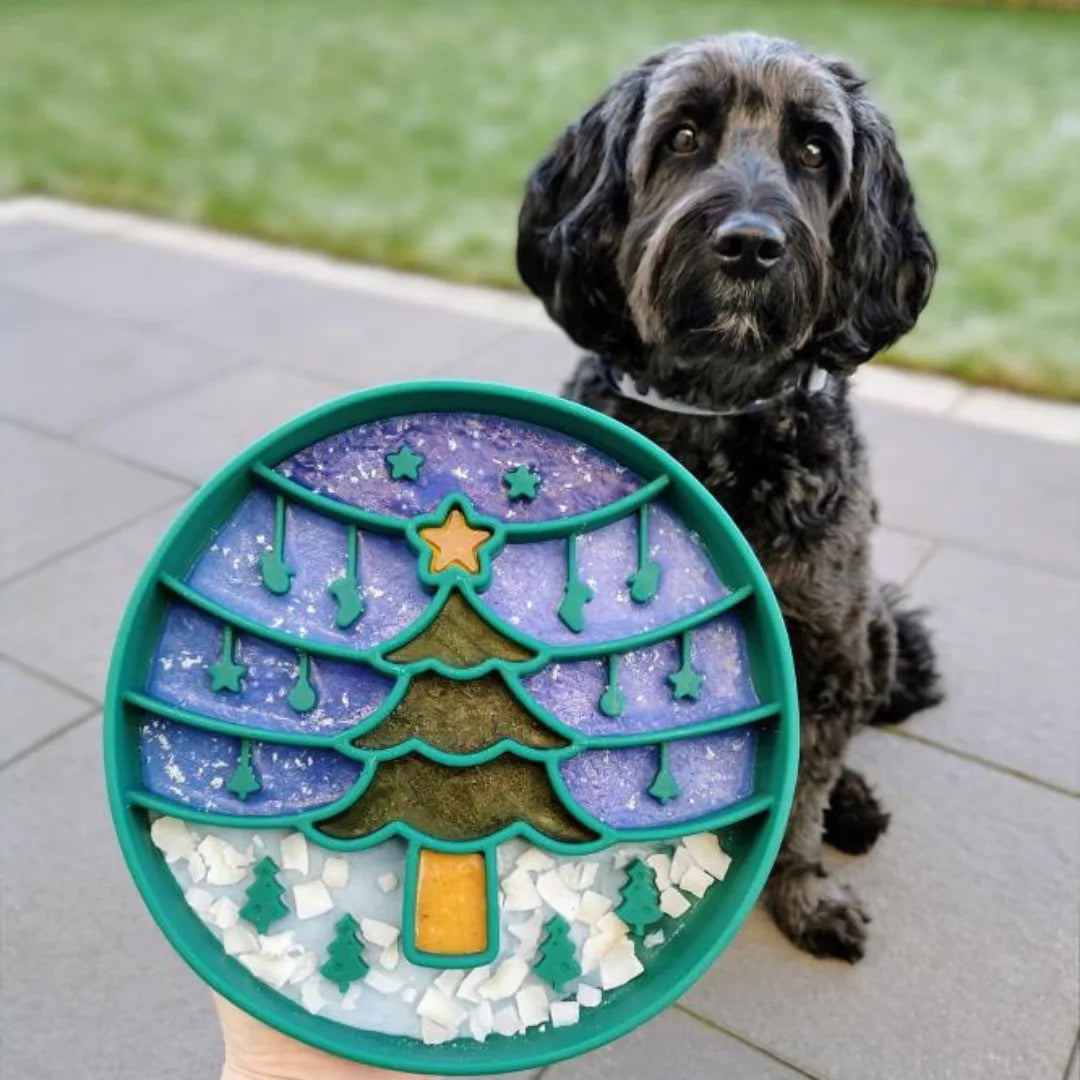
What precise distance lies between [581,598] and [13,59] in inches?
457

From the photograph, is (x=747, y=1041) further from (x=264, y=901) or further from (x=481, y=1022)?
(x=264, y=901)

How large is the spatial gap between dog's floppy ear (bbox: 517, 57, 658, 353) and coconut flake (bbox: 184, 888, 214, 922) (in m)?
1.30

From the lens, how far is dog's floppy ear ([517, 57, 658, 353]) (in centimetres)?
216

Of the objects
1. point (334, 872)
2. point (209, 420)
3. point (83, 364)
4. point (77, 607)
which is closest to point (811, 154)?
point (334, 872)

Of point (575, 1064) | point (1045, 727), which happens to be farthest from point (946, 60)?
point (575, 1064)

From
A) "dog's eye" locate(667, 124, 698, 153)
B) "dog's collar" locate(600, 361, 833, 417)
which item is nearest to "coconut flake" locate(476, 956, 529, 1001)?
"dog's collar" locate(600, 361, 833, 417)

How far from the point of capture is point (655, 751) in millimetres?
1445

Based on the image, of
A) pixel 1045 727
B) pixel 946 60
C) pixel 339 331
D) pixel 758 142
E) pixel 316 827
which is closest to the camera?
pixel 316 827

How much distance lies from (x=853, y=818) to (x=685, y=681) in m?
1.28

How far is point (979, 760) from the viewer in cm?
277

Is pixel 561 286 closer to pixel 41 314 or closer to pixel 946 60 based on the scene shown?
pixel 41 314

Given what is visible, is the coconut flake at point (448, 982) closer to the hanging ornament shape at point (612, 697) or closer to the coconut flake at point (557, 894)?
the coconut flake at point (557, 894)

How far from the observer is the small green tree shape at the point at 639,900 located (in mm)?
1411

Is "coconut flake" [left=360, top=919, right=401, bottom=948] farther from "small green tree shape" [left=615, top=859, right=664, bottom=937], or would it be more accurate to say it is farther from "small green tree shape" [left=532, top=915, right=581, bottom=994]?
"small green tree shape" [left=615, top=859, right=664, bottom=937]
